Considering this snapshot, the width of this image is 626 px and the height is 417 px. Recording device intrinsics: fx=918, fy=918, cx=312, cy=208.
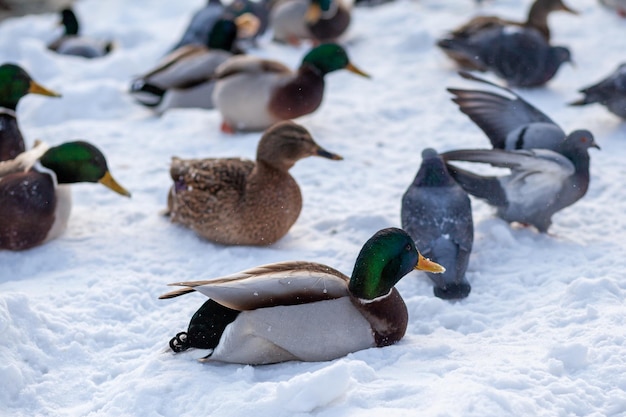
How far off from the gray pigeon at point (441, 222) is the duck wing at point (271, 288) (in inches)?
30.1

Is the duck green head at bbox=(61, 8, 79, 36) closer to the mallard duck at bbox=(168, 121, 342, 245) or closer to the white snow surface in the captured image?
the white snow surface

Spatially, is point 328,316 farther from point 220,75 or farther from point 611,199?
point 220,75

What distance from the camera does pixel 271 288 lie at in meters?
3.39

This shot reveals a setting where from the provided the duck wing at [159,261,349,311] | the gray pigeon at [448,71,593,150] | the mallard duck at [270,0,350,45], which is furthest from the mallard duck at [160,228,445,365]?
the mallard duck at [270,0,350,45]

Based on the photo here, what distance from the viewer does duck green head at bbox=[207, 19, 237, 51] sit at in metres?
7.62

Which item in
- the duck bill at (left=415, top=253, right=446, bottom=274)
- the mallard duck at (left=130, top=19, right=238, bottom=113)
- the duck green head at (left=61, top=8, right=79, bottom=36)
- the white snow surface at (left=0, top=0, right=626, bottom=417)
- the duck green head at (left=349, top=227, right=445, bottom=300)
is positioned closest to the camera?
the white snow surface at (left=0, top=0, right=626, bottom=417)

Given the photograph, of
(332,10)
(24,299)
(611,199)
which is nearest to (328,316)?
(24,299)

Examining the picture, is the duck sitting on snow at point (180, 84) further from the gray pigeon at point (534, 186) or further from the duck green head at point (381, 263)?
the duck green head at point (381, 263)

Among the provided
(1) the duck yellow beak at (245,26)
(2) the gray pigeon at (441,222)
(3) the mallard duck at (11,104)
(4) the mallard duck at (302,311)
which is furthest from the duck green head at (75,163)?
(1) the duck yellow beak at (245,26)

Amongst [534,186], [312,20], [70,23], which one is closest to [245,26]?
[312,20]

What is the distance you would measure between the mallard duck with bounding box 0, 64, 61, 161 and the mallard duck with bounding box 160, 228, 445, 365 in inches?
95.5

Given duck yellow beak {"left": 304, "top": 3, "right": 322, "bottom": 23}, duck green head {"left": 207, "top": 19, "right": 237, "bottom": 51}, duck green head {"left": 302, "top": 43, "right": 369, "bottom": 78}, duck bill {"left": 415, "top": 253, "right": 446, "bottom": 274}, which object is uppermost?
duck bill {"left": 415, "top": 253, "right": 446, "bottom": 274}

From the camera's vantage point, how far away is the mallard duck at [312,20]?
351 inches

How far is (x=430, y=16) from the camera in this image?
9.31 metres
